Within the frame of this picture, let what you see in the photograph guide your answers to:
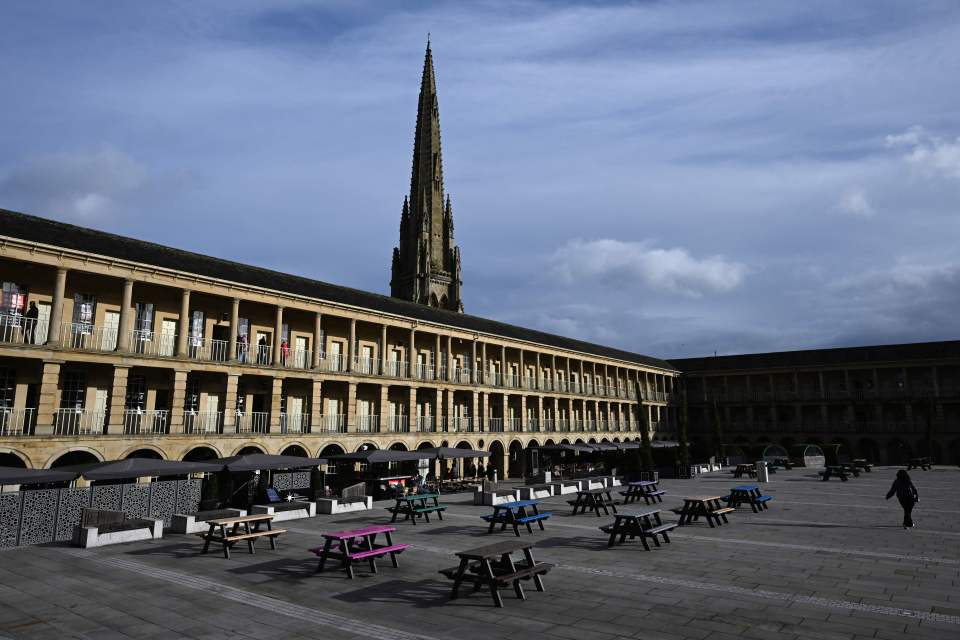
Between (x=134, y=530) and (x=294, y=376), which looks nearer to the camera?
(x=134, y=530)

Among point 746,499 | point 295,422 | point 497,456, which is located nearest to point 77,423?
point 295,422

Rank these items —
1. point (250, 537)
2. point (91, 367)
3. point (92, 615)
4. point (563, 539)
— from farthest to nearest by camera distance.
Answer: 1. point (91, 367)
2. point (563, 539)
3. point (250, 537)
4. point (92, 615)

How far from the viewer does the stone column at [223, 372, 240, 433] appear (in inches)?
1065

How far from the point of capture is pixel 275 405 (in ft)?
95.4

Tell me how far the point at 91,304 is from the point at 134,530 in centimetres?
1312

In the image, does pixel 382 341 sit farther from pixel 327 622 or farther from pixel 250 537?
pixel 327 622

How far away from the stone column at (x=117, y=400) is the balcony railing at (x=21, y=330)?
2.77m

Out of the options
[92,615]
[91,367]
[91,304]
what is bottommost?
[92,615]

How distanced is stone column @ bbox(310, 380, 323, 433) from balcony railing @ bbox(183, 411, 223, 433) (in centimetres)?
436

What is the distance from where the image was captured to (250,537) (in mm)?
13344

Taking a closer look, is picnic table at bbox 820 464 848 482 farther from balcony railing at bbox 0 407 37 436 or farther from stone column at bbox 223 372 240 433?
balcony railing at bbox 0 407 37 436

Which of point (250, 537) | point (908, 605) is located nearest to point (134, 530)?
point (250, 537)

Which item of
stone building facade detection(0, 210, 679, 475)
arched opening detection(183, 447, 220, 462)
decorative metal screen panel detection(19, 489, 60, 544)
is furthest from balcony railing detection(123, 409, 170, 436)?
decorative metal screen panel detection(19, 489, 60, 544)

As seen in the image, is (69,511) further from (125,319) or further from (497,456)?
(497,456)
